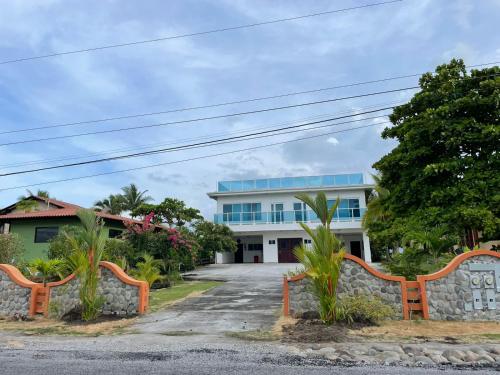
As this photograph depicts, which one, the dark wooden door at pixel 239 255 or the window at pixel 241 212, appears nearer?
the window at pixel 241 212

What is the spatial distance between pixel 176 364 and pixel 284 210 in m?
25.2

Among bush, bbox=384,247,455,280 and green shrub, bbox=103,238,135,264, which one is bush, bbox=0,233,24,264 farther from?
bush, bbox=384,247,455,280

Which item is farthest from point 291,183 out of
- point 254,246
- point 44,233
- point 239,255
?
point 44,233

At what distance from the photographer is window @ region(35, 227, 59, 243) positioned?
21173mm

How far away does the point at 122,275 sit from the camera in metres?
9.82

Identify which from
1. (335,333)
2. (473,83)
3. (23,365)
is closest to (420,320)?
(335,333)

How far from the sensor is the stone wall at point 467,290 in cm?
827

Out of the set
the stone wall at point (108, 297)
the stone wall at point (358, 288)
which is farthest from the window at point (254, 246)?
the stone wall at point (358, 288)

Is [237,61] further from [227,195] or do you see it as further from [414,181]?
[227,195]

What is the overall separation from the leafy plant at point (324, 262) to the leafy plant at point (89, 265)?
197 inches

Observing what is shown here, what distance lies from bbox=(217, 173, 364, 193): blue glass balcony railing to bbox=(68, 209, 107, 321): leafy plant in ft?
72.1

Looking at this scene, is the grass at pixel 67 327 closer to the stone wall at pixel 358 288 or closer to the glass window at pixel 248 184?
the stone wall at pixel 358 288

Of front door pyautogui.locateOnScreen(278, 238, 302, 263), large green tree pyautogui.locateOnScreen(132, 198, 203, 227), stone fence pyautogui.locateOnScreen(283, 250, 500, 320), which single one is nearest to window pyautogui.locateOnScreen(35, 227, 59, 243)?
large green tree pyautogui.locateOnScreen(132, 198, 203, 227)

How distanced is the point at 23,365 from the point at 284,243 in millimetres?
26323
